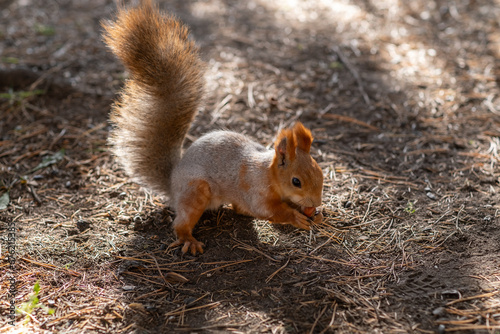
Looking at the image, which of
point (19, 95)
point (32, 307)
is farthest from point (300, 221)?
point (19, 95)

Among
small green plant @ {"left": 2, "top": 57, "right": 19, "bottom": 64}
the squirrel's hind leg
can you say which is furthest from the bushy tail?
small green plant @ {"left": 2, "top": 57, "right": 19, "bottom": 64}

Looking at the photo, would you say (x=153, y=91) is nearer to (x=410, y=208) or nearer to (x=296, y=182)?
(x=296, y=182)

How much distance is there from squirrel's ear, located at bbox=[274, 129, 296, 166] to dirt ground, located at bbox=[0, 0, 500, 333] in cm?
52

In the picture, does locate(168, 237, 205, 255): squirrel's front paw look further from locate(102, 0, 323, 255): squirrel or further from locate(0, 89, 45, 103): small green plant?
locate(0, 89, 45, 103): small green plant

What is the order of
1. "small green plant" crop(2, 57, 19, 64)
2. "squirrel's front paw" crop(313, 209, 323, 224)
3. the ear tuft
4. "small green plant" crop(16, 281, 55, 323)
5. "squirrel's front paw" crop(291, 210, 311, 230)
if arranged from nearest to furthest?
"small green plant" crop(16, 281, 55, 323) < the ear tuft < "squirrel's front paw" crop(291, 210, 311, 230) < "squirrel's front paw" crop(313, 209, 323, 224) < "small green plant" crop(2, 57, 19, 64)

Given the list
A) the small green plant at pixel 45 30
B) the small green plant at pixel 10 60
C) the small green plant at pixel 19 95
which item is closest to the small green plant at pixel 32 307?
the small green plant at pixel 19 95

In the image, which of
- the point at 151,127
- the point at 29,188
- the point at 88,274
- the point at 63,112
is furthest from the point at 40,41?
the point at 88,274

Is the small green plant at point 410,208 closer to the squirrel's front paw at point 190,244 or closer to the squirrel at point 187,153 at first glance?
the squirrel at point 187,153

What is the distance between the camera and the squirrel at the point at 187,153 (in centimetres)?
234

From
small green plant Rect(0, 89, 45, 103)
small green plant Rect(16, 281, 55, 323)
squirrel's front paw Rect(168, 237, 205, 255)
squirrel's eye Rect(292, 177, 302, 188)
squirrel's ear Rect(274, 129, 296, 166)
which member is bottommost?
squirrel's front paw Rect(168, 237, 205, 255)

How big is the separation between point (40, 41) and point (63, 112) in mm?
1703

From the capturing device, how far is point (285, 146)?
2301mm

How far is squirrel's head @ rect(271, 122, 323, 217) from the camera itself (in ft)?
7.45

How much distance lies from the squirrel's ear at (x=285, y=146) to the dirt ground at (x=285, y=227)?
0.52 meters
